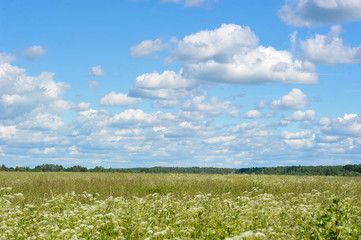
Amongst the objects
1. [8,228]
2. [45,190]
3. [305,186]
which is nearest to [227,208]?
[8,228]

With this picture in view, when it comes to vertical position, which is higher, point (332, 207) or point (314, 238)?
point (332, 207)

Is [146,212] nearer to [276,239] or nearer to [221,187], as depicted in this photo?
[276,239]

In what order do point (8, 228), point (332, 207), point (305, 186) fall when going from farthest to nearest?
1. point (305, 186)
2. point (8, 228)
3. point (332, 207)

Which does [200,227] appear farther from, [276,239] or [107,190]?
[107,190]

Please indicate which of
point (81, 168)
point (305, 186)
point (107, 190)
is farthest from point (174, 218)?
point (81, 168)

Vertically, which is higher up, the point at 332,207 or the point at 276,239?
the point at 332,207

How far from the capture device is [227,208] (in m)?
8.87

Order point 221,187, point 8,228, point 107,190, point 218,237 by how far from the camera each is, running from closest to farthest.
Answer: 1. point 218,237
2. point 8,228
3. point 107,190
4. point 221,187

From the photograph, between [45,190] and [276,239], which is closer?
[276,239]

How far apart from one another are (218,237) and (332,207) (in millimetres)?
2164

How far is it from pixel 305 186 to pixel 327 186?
1.80 metres

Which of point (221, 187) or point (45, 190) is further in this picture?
point (221, 187)

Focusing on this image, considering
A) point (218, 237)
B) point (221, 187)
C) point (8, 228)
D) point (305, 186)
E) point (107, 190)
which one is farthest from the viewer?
point (305, 186)

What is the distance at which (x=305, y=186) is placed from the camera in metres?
23.8
